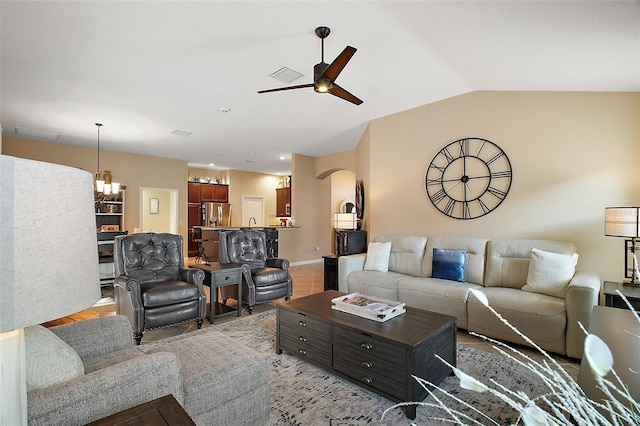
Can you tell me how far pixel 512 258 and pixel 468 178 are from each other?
1190mm

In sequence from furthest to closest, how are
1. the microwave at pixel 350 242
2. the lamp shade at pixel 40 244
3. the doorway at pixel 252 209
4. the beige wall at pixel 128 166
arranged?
1. the doorway at pixel 252 209
2. the beige wall at pixel 128 166
3. the microwave at pixel 350 242
4. the lamp shade at pixel 40 244

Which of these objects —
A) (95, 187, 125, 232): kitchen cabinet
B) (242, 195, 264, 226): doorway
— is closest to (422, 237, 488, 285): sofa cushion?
(95, 187, 125, 232): kitchen cabinet

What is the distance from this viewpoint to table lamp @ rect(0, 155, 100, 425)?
2.00ft

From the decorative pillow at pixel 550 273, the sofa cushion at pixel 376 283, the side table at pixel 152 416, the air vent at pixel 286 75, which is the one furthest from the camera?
the sofa cushion at pixel 376 283

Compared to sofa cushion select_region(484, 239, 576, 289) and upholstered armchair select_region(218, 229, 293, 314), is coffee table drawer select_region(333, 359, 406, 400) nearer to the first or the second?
upholstered armchair select_region(218, 229, 293, 314)

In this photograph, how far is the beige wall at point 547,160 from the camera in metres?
3.32

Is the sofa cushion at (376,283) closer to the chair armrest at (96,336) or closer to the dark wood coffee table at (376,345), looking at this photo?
the dark wood coffee table at (376,345)

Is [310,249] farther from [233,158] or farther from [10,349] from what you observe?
[10,349]

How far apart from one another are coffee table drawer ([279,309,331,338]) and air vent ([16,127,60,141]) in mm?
6057

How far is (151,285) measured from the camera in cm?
343

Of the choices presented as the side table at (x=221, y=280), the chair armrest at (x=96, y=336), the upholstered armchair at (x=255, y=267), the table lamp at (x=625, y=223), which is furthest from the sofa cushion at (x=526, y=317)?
the chair armrest at (x=96, y=336)

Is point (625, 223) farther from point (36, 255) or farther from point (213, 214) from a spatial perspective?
point (213, 214)

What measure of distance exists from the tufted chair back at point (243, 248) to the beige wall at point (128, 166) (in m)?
4.64

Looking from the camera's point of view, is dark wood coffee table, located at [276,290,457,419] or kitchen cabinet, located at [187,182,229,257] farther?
kitchen cabinet, located at [187,182,229,257]
